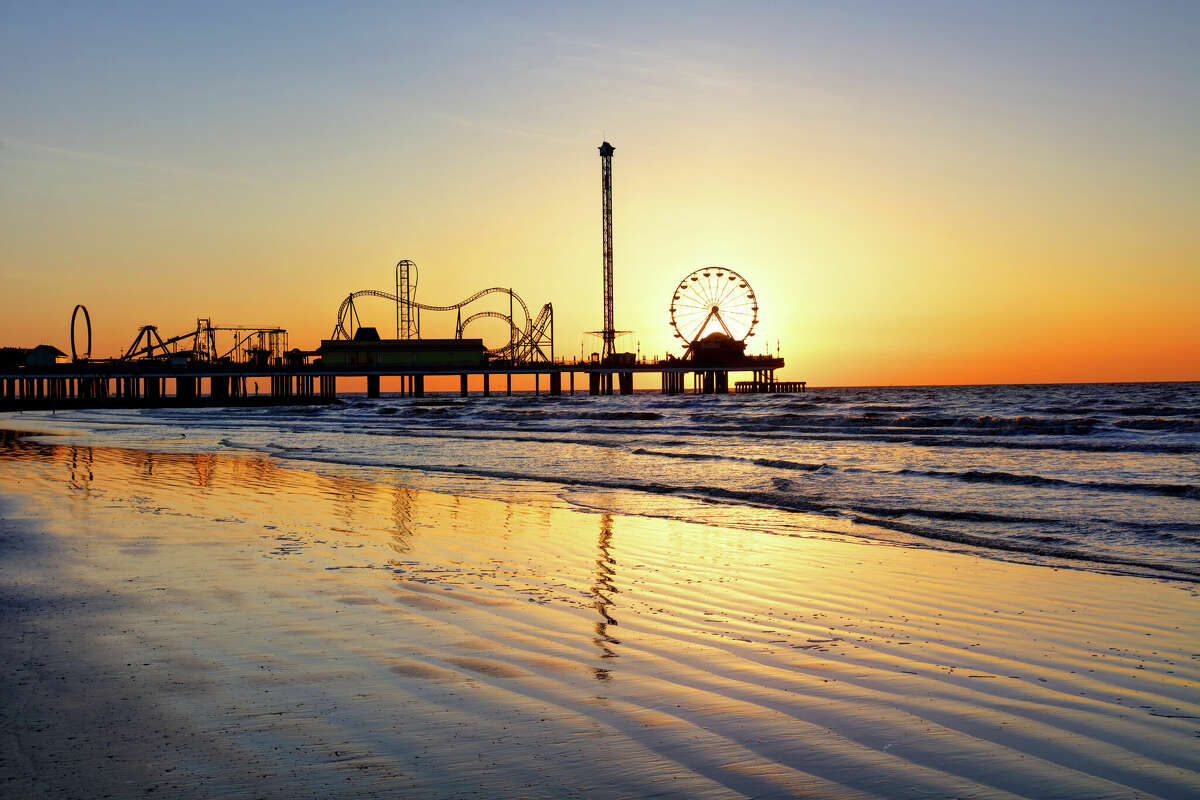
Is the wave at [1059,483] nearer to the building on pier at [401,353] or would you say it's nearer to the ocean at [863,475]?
the ocean at [863,475]

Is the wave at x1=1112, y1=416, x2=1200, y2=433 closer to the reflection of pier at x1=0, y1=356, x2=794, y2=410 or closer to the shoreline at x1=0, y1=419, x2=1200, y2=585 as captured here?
the shoreline at x1=0, y1=419, x2=1200, y2=585

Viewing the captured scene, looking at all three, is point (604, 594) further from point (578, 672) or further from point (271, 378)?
point (271, 378)

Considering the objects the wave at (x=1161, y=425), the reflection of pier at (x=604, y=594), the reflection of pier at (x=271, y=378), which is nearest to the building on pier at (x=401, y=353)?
the reflection of pier at (x=271, y=378)

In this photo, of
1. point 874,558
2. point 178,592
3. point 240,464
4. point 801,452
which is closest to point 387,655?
point 178,592

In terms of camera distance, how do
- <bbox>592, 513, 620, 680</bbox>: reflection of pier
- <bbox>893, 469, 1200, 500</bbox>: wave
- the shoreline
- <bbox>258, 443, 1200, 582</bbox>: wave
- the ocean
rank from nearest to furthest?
1. <bbox>592, 513, 620, 680</bbox>: reflection of pier
2. the shoreline
3. <bbox>258, 443, 1200, 582</bbox>: wave
4. the ocean
5. <bbox>893, 469, 1200, 500</bbox>: wave

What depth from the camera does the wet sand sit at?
3.78 metres

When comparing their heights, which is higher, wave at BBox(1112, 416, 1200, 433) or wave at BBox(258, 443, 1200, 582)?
wave at BBox(1112, 416, 1200, 433)

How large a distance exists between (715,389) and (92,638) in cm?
13336

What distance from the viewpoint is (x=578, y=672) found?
5.22 m

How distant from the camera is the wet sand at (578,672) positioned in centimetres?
378

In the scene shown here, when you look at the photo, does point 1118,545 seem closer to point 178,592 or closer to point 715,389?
point 178,592

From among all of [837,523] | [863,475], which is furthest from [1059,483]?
[837,523]

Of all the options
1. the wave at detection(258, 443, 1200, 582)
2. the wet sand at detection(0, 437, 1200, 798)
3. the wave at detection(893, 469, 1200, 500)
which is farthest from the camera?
the wave at detection(893, 469, 1200, 500)

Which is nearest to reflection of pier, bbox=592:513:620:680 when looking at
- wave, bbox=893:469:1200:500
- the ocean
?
the ocean
